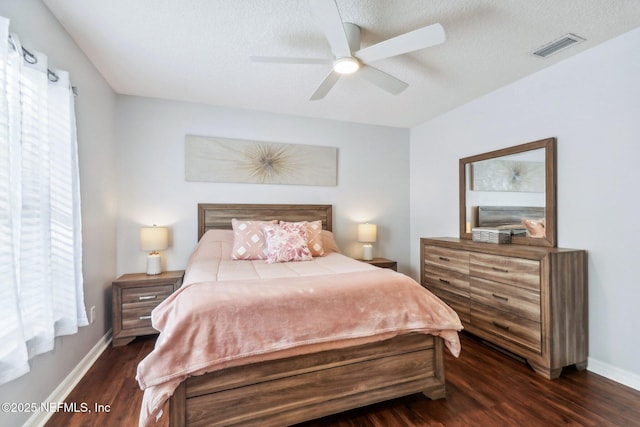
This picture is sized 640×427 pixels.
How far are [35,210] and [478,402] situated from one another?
286 cm

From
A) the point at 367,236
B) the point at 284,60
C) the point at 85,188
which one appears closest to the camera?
the point at 284,60

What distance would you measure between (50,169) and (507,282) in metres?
3.35

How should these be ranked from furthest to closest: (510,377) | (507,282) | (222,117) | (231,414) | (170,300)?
(222,117) < (507,282) < (510,377) < (170,300) < (231,414)

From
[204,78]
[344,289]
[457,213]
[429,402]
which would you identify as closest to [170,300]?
[344,289]

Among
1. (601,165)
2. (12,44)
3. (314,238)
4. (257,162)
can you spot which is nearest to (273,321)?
(314,238)

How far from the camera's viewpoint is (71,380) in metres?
1.94

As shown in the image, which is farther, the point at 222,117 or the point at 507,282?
the point at 222,117

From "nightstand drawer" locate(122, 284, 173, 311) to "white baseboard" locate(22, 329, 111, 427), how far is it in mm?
350

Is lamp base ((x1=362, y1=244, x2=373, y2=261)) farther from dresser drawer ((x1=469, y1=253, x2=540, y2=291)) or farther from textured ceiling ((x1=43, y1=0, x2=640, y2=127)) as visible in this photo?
textured ceiling ((x1=43, y1=0, x2=640, y2=127))

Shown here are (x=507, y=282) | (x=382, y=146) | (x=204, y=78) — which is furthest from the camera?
(x=382, y=146)

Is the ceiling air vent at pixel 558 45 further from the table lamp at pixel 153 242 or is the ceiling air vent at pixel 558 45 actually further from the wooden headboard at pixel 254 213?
the table lamp at pixel 153 242

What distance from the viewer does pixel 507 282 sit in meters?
2.35

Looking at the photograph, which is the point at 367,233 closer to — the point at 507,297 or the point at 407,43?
the point at 507,297

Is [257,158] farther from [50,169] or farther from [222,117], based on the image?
[50,169]
